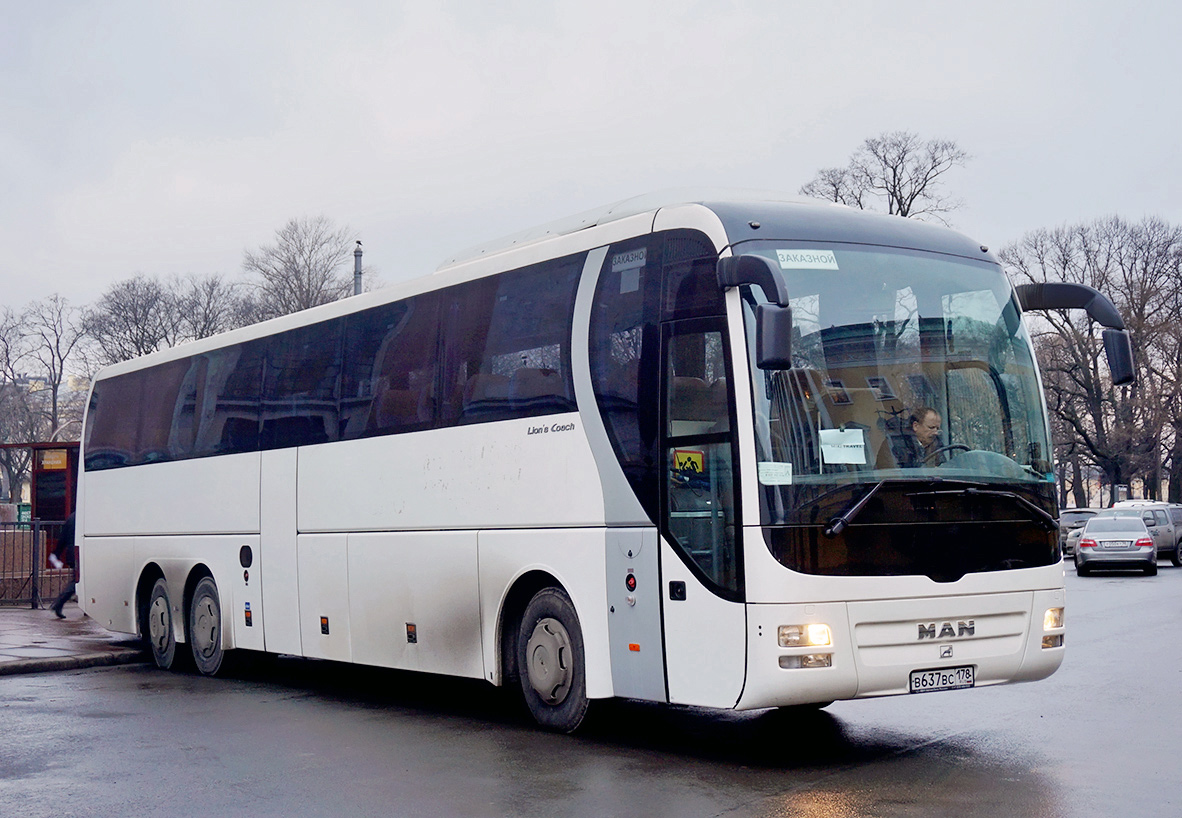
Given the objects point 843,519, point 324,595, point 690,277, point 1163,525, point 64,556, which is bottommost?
point 1163,525

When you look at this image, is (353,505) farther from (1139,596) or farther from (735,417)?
(1139,596)

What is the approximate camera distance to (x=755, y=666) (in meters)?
8.12

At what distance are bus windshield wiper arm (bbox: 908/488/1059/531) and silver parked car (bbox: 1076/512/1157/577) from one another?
1074 inches

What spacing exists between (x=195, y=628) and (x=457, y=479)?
5.66m

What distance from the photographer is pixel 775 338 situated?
7.71 m

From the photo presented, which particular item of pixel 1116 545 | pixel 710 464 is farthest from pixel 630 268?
pixel 1116 545

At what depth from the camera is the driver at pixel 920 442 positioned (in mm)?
8398

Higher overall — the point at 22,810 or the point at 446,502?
the point at 446,502

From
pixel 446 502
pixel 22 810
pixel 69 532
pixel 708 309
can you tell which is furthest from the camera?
pixel 69 532

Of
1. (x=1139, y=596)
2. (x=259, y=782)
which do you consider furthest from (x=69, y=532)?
(x=1139, y=596)

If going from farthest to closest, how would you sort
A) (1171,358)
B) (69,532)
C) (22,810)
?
(1171,358)
(69,532)
(22,810)

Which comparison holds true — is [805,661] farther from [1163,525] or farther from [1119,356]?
[1163,525]

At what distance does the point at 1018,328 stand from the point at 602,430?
115 inches

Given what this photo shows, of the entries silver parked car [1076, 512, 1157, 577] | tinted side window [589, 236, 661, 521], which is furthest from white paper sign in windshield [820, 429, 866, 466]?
silver parked car [1076, 512, 1157, 577]
